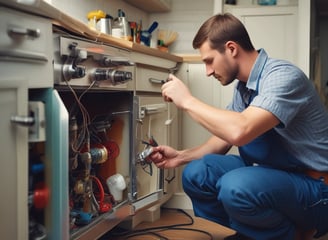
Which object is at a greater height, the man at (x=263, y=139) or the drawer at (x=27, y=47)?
the drawer at (x=27, y=47)

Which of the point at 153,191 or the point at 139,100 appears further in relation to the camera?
the point at 153,191

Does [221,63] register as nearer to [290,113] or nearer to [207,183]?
[290,113]

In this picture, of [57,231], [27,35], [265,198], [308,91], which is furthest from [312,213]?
[27,35]

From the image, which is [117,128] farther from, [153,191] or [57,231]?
[57,231]

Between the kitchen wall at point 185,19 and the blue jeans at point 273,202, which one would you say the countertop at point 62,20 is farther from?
the kitchen wall at point 185,19

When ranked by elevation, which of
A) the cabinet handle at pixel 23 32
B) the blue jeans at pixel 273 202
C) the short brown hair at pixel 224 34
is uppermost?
the short brown hair at pixel 224 34

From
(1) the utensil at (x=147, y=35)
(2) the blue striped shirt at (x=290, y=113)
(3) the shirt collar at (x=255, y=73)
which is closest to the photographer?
(2) the blue striped shirt at (x=290, y=113)

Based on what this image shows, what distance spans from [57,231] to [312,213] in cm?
86

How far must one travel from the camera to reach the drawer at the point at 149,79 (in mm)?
1723

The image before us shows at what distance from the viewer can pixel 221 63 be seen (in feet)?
4.95

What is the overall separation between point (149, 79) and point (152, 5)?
3.33ft

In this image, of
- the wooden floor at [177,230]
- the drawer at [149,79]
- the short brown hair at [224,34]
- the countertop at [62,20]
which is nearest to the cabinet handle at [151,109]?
the drawer at [149,79]

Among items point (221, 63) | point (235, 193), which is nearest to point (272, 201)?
point (235, 193)

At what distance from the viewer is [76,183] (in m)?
1.38
